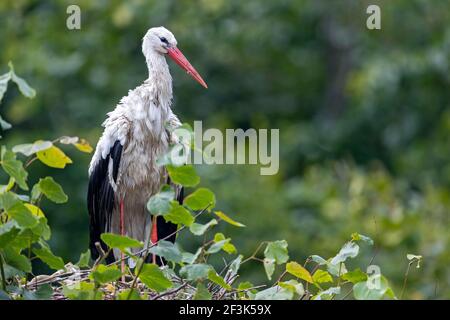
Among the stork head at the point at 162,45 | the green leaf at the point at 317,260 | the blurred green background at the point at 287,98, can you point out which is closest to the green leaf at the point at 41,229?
the green leaf at the point at 317,260

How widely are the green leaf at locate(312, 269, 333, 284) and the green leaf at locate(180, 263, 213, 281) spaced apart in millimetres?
467

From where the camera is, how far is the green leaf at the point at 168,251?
371 centimetres

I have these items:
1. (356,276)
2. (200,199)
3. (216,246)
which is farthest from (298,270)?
(200,199)

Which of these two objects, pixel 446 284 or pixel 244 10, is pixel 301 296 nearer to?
pixel 446 284

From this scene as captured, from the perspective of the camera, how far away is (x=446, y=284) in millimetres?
7852

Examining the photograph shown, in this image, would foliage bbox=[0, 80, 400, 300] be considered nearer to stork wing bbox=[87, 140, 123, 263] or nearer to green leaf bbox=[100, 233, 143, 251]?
green leaf bbox=[100, 233, 143, 251]

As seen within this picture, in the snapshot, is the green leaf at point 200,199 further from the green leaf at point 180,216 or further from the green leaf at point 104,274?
the green leaf at point 104,274

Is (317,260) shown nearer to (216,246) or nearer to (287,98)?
(216,246)

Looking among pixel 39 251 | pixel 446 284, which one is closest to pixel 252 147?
pixel 446 284

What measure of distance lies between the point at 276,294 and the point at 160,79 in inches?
84.7

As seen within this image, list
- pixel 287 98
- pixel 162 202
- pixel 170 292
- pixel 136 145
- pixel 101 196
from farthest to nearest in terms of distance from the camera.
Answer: pixel 287 98 < pixel 101 196 < pixel 136 145 < pixel 170 292 < pixel 162 202

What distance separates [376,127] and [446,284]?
5.16 meters

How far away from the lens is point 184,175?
11.9ft

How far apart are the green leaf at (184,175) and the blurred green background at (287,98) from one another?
5.20 m
